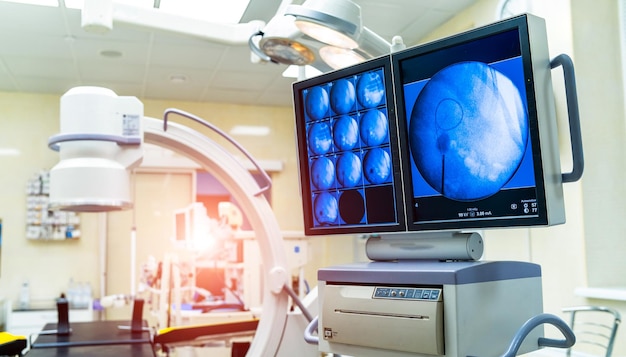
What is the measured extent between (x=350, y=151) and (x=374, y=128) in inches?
3.7

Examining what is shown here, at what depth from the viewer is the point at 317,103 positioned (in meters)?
1.50

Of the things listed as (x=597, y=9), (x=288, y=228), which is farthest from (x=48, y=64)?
(x=597, y=9)

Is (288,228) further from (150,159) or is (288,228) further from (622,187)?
(622,187)

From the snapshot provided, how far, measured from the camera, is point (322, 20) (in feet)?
4.50

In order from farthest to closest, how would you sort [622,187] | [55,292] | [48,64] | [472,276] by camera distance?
[55,292] < [48,64] < [622,187] < [472,276]

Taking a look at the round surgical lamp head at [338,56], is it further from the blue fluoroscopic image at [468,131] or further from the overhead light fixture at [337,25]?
the blue fluoroscopic image at [468,131]

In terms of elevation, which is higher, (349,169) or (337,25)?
(337,25)

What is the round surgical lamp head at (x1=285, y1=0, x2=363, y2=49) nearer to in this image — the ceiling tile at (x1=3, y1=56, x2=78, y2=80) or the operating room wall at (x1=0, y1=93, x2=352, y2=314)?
the ceiling tile at (x1=3, y1=56, x2=78, y2=80)

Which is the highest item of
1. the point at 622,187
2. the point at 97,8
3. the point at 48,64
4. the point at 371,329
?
the point at 48,64

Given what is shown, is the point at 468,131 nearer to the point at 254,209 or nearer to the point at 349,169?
the point at 349,169

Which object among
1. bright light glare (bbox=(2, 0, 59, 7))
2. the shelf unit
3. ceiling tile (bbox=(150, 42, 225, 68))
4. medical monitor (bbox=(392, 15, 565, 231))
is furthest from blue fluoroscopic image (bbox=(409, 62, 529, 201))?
the shelf unit

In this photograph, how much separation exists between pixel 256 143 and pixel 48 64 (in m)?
2.38

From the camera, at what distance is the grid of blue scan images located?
137cm

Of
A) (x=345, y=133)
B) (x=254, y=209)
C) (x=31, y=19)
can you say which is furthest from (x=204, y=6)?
(x=345, y=133)
